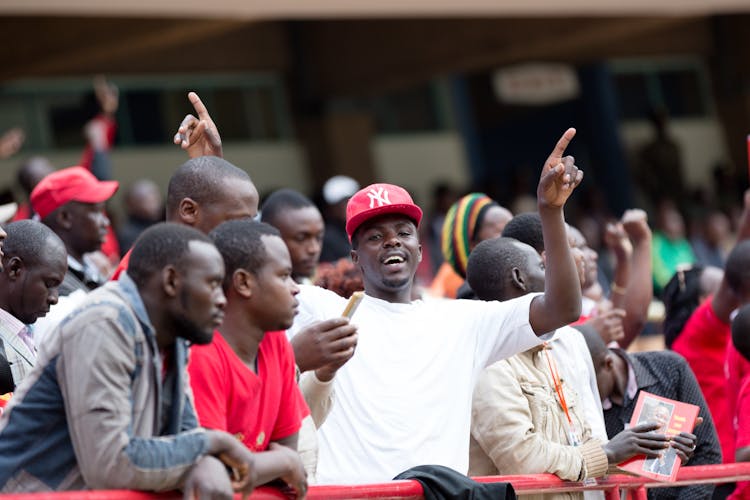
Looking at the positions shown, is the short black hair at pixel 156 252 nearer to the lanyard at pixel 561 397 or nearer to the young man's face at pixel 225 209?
the young man's face at pixel 225 209

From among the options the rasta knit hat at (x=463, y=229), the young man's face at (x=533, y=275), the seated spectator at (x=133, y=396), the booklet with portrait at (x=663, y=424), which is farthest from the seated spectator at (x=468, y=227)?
the seated spectator at (x=133, y=396)

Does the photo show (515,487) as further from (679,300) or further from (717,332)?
(679,300)

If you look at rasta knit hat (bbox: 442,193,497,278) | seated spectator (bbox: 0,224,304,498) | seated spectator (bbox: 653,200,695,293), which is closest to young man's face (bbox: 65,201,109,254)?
rasta knit hat (bbox: 442,193,497,278)

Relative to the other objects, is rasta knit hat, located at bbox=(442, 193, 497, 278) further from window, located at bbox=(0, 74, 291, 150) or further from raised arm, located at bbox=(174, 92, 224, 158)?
window, located at bbox=(0, 74, 291, 150)

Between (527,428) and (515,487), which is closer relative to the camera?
(515,487)

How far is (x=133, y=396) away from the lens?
11.1 feet

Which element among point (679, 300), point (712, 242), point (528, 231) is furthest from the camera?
point (712, 242)

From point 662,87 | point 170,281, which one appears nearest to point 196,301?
point 170,281

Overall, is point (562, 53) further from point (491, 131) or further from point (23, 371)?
point (23, 371)

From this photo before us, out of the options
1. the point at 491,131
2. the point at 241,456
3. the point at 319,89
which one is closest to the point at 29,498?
the point at 241,456

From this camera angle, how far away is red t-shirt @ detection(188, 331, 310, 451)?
12.2 ft

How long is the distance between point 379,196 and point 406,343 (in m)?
0.57

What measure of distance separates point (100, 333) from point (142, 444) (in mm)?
291

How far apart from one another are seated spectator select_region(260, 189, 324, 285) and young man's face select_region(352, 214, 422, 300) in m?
1.53
